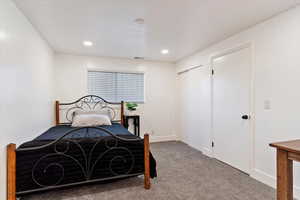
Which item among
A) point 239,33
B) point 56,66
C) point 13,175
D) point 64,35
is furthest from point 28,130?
point 239,33

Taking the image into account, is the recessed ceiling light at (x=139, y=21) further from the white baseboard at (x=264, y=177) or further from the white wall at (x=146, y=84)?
the white baseboard at (x=264, y=177)

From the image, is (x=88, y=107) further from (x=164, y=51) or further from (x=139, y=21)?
(x=139, y=21)

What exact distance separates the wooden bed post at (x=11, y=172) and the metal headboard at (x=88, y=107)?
225 cm

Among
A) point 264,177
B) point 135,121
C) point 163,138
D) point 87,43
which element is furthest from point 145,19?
point 163,138

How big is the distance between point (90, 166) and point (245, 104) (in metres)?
2.48

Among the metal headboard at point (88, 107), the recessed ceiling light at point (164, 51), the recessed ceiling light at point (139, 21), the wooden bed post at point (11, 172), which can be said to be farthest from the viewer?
the metal headboard at point (88, 107)

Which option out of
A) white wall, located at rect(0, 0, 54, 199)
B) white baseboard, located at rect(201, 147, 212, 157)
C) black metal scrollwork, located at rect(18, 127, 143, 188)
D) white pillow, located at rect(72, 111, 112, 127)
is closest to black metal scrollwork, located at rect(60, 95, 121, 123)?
white pillow, located at rect(72, 111, 112, 127)

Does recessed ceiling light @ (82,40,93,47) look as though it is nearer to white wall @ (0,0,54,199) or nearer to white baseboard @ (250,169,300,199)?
white wall @ (0,0,54,199)

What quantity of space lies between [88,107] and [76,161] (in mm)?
2290

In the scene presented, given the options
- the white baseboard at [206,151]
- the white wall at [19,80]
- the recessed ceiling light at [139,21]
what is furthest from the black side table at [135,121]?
the recessed ceiling light at [139,21]

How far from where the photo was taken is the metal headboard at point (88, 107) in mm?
3893

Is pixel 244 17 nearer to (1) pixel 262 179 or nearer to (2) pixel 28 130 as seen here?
(1) pixel 262 179

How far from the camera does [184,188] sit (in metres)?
2.19

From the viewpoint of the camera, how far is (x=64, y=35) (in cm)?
287
